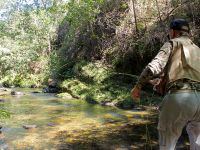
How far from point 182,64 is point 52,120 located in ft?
27.4

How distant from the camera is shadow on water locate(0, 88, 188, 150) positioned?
308 inches

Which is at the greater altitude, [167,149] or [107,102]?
[167,149]

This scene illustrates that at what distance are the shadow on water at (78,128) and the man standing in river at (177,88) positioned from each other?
246 cm

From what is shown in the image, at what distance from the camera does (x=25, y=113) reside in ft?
41.7

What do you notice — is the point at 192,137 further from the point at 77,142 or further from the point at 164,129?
the point at 77,142

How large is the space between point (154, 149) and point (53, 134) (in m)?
3.08

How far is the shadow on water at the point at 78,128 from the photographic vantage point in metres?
7.83

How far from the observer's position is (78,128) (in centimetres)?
984

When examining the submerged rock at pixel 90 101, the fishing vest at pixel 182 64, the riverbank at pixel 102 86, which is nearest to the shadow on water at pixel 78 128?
the submerged rock at pixel 90 101

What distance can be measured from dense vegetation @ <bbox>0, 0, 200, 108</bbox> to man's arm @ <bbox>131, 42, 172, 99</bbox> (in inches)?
182

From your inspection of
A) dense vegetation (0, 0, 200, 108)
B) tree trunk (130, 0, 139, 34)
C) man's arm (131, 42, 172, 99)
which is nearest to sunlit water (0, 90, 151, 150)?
dense vegetation (0, 0, 200, 108)

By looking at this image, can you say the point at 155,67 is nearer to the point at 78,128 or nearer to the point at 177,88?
the point at 177,88

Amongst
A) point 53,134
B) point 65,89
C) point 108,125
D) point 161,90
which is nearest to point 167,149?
point 161,90

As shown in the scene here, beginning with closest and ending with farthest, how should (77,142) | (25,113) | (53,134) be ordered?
(77,142) < (53,134) < (25,113)
